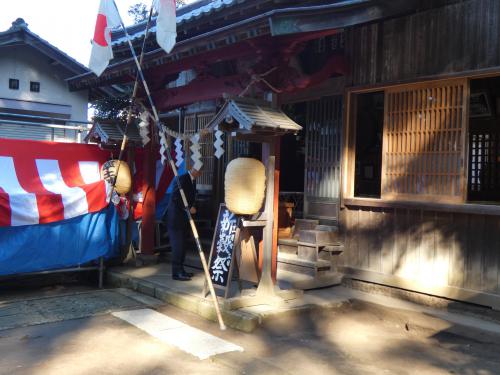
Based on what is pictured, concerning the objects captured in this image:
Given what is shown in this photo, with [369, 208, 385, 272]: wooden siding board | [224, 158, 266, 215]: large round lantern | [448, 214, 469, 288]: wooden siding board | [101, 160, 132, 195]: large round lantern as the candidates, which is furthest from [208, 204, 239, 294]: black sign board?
[448, 214, 469, 288]: wooden siding board

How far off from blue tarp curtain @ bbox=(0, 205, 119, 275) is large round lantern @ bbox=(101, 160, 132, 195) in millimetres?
427

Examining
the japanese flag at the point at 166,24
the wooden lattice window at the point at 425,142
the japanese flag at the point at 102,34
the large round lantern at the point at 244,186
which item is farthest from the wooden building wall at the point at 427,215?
the japanese flag at the point at 102,34

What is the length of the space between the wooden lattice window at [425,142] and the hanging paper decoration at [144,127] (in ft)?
15.0

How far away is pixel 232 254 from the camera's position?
6.83 meters

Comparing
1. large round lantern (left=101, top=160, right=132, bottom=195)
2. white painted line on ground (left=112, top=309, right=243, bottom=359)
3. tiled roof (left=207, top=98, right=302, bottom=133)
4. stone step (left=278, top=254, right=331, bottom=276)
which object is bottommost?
white painted line on ground (left=112, top=309, right=243, bottom=359)

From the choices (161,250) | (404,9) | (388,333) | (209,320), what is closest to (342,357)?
(388,333)

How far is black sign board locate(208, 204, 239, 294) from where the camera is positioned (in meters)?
6.91

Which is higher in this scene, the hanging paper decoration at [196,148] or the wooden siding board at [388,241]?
the hanging paper decoration at [196,148]

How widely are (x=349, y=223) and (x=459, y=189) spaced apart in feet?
6.68

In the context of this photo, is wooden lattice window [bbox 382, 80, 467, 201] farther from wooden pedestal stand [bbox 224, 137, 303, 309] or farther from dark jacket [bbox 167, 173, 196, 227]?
dark jacket [bbox 167, 173, 196, 227]

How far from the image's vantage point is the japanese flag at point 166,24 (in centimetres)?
726

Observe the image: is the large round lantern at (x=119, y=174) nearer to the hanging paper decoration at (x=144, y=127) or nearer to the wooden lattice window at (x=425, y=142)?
the hanging paper decoration at (x=144, y=127)

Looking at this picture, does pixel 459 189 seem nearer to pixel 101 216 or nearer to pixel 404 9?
pixel 404 9

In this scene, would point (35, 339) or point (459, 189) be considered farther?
point (459, 189)
